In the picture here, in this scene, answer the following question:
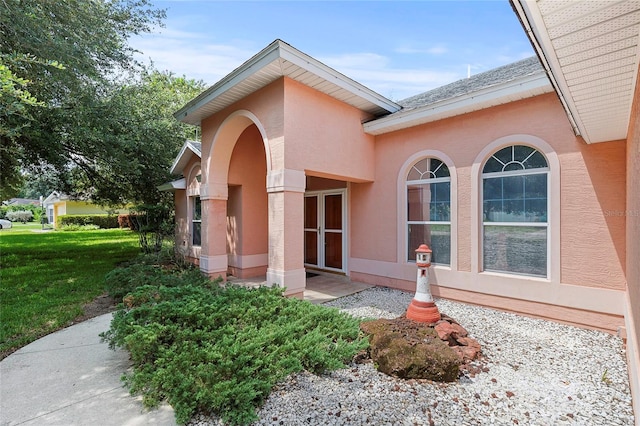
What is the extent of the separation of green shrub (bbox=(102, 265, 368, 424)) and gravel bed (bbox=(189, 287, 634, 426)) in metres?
0.20

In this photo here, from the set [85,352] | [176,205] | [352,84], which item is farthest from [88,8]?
[85,352]

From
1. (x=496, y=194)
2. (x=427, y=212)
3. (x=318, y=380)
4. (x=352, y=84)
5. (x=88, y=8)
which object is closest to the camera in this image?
(x=318, y=380)

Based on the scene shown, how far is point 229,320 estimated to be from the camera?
151 inches

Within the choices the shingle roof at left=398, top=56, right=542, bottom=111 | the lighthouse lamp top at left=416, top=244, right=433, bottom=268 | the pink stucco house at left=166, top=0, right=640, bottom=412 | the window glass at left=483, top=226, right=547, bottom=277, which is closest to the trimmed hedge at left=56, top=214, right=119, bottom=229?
the pink stucco house at left=166, top=0, right=640, bottom=412

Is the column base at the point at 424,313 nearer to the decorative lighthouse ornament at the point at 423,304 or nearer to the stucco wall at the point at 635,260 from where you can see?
the decorative lighthouse ornament at the point at 423,304

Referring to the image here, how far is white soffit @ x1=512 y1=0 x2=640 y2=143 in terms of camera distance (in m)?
1.87

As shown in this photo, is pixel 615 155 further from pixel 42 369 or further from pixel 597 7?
pixel 42 369

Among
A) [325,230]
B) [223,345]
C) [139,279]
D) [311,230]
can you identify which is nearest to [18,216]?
[139,279]

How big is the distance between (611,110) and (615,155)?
5.34 ft

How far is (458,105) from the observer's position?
5684 millimetres

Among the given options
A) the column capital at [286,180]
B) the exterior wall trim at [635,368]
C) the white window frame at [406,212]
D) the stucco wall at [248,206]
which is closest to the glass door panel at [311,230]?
the stucco wall at [248,206]

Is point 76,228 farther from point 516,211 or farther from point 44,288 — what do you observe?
point 516,211

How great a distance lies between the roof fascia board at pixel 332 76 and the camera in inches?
195

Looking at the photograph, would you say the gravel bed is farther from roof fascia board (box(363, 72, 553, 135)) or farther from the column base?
roof fascia board (box(363, 72, 553, 135))
